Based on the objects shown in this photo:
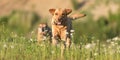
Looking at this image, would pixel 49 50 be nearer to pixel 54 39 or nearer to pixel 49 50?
pixel 49 50

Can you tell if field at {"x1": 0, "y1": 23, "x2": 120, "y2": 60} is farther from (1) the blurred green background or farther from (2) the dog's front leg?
(1) the blurred green background

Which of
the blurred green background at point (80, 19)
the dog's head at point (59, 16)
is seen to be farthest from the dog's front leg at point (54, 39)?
the blurred green background at point (80, 19)

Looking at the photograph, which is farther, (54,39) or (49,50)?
(54,39)

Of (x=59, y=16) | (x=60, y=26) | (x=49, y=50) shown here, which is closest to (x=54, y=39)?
(x=60, y=26)

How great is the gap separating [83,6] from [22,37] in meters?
21.3

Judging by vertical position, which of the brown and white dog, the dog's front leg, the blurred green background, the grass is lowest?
the grass

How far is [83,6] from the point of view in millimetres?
33812

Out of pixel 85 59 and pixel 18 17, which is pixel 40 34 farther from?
pixel 18 17

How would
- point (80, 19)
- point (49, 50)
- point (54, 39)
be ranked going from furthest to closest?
point (80, 19) < point (54, 39) < point (49, 50)

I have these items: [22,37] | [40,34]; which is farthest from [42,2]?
[22,37]

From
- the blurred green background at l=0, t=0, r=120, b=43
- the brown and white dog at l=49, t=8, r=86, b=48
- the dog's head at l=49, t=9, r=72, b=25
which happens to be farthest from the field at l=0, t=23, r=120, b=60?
the blurred green background at l=0, t=0, r=120, b=43

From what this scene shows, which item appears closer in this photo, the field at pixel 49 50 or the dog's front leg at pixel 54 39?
the field at pixel 49 50

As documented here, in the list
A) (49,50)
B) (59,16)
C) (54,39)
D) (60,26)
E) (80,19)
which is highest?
(80,19)

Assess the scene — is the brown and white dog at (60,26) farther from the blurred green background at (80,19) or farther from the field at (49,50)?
the blurred green background at (80,19)
